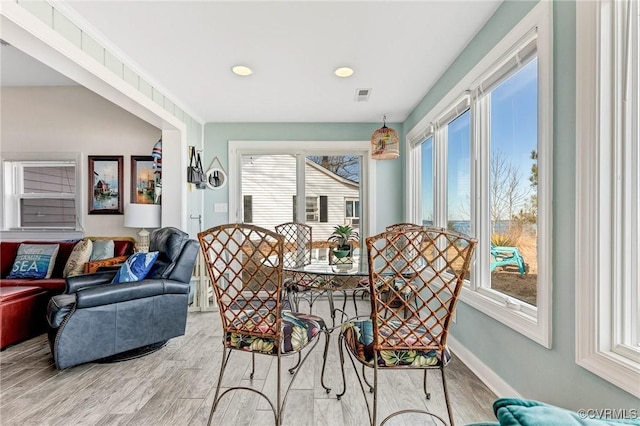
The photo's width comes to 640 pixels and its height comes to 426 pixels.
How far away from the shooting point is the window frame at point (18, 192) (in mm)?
4078

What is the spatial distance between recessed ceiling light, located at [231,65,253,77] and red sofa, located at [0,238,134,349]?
2.50m

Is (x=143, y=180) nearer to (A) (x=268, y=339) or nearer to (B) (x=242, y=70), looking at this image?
(B) (x=242, y=70)

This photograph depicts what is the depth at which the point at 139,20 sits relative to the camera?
208cm

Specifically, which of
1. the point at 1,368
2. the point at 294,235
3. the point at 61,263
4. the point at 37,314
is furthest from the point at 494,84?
the point at 61,263

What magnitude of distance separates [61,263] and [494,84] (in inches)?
184

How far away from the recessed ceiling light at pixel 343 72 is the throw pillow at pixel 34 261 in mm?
3755

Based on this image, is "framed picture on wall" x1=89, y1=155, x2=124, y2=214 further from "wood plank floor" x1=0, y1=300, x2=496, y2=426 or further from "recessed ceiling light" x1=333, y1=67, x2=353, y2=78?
"recessed ceiling light" x1=333, y1=67, x2=353, y2=78

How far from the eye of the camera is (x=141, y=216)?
3621 mm

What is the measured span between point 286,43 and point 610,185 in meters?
2.20

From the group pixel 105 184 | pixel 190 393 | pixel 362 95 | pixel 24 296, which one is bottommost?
pixel 190 393

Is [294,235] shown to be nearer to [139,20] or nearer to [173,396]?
[173,396]

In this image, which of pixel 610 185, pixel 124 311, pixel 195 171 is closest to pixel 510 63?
pixel 610 185

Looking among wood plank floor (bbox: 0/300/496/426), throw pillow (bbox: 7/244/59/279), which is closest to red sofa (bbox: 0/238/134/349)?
throw pillow (bbox: 7/244/59/279)

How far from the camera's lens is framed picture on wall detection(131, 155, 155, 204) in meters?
4.14
